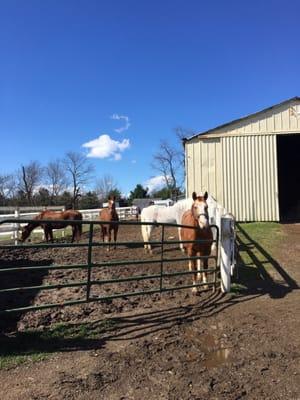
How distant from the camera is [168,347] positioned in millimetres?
4488

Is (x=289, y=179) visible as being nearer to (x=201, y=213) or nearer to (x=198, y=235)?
(x=198, y=235)

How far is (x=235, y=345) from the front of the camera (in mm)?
4605

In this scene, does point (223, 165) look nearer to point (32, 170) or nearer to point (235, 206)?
point (235, 206)

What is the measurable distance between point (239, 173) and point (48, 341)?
46.6 feet

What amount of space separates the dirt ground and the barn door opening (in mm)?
15685

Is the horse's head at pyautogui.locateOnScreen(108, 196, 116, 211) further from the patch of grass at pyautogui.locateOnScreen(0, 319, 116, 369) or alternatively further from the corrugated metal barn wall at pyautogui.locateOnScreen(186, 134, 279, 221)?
the patch of grass at pyautogui.locateOnScreen(0, 319, 116, 369)

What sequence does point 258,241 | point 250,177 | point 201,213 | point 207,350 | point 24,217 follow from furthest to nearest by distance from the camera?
point 24,217 → point 250,177 → point 258,241 → point 201,213 → point 207,350

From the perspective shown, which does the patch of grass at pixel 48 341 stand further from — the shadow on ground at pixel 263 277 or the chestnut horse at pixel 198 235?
the shadow on ground at pixel 263 277

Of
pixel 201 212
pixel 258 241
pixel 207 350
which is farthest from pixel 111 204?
pixel 207 350

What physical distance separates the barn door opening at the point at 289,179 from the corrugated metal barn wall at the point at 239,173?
203 inches

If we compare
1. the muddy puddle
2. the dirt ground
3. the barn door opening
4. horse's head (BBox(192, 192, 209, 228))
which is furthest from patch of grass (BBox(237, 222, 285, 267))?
the barn door opening

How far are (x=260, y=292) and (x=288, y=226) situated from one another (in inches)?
389

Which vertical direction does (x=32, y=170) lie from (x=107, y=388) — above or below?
above

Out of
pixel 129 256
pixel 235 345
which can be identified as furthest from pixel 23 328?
pixel 129 256
